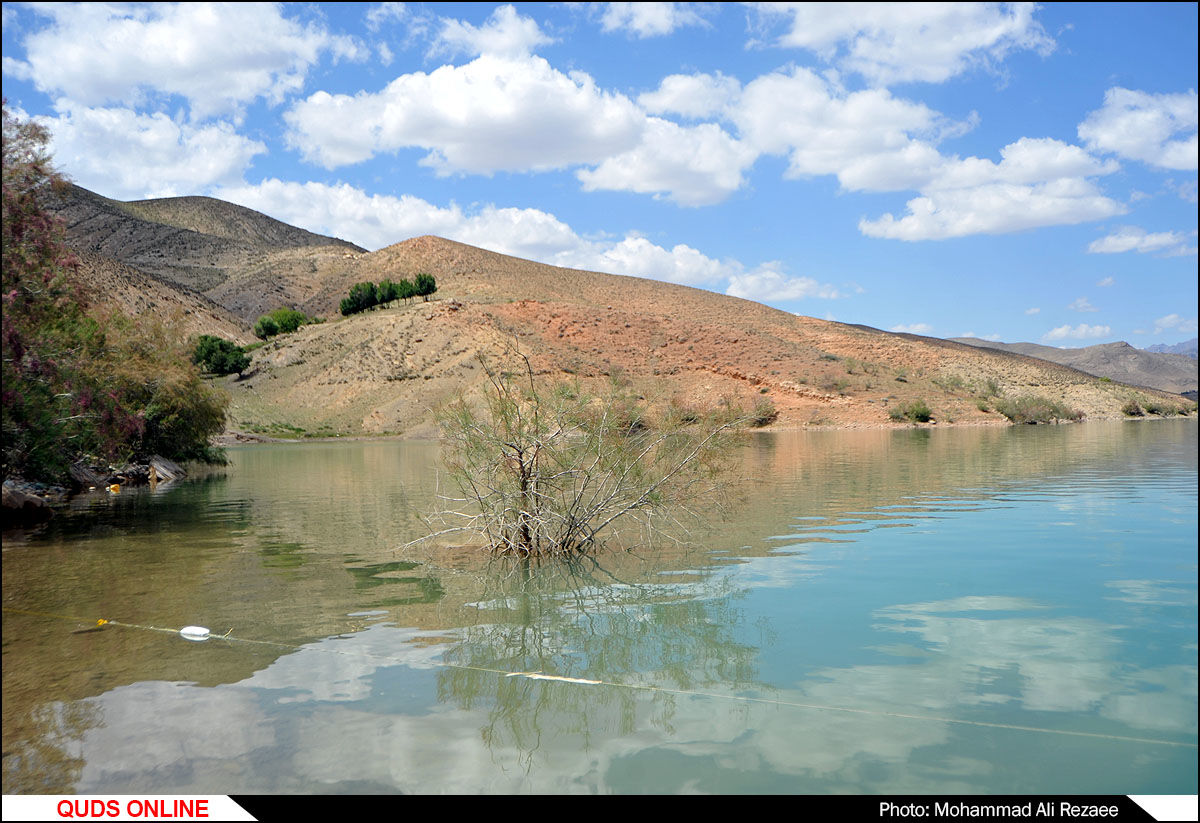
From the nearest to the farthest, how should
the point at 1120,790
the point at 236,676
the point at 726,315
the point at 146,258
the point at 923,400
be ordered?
the point at 1120,790 → the point at 236,676 → the point at 923,400 → the point at 726,315 → the point at 146,258

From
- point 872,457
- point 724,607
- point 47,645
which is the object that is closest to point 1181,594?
point 724,607

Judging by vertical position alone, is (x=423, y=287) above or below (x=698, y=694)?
above

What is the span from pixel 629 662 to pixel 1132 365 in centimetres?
17666

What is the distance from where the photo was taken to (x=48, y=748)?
6621 mm

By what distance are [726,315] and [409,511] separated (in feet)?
256

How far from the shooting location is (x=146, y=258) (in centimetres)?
13038

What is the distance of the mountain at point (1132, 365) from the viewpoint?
147m

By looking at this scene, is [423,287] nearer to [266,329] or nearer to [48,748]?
[266,329]

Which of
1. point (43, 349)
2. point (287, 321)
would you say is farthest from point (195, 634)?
point (287, 321)

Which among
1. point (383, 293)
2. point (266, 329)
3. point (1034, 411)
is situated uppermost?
point (383, 293)

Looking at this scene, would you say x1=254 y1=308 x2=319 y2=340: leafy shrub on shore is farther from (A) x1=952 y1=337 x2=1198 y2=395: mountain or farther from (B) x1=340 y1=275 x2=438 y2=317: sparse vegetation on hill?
(A) x1=952 y1=337 x2=1198 y2=395: mountain

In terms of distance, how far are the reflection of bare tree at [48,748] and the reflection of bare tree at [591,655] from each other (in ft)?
8.89

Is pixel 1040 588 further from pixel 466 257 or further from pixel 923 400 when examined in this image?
pixel 466 257

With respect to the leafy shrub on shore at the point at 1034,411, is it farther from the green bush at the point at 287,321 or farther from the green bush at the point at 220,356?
the green bush at the point at 287,321
